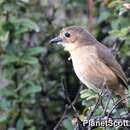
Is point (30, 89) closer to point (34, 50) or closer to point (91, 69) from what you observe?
point (34, 50)

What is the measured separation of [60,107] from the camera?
7516mm

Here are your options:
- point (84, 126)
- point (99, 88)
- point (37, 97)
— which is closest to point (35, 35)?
point (37, 97)

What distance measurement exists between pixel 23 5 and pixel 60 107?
1261mm

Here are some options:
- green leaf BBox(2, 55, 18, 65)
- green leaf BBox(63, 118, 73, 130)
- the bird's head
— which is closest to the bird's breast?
the bird's head

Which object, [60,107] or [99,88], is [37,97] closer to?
[60,107]

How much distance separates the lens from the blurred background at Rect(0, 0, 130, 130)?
6695 millimetres

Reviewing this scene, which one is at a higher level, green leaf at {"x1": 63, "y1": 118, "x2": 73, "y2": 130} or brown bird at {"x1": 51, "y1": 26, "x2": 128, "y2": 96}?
brown bird at {"x1": 51, "y1": 26, "x2": 128, "y2": 96}

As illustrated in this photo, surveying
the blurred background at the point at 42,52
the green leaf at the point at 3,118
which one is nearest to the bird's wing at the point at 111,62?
the blurred background at the point at 42,52

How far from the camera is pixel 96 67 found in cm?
604

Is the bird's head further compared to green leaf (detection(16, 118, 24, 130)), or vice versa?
green leaf (detection(16, 118, 24, 130))

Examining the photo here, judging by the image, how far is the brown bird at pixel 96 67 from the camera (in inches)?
235

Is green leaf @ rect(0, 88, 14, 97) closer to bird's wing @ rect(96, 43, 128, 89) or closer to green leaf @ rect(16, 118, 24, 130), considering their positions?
green leaf @ rect(16, 118, 24, 130)

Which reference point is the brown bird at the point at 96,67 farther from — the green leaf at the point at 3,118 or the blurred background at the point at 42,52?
the green leaf at the point at 3,118

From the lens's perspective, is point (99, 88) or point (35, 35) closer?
point (99, 88)
